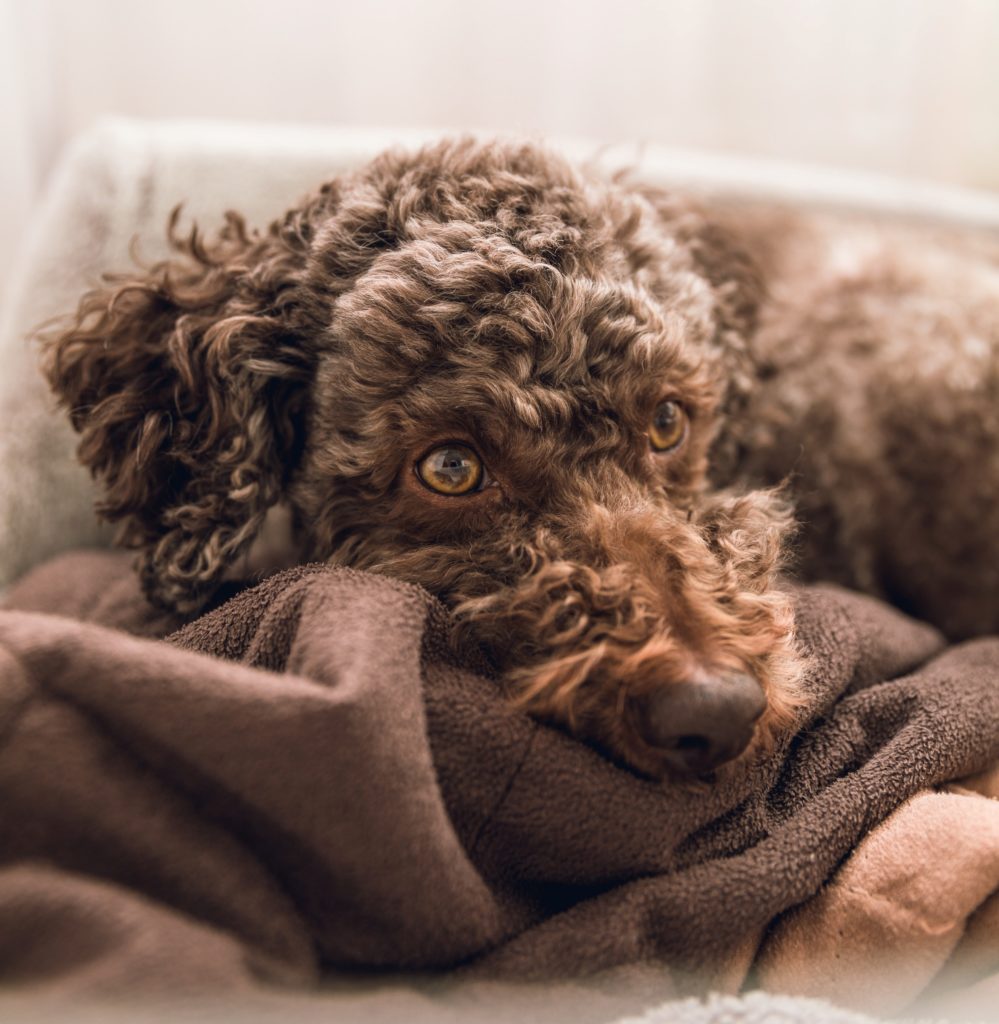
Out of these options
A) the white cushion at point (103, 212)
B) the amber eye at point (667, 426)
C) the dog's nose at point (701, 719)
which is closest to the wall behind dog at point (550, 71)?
the white cushion at point (103, 212)

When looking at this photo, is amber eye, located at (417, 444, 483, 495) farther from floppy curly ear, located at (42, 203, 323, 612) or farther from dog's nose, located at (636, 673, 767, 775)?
dog's nose, located at (636, 673, 767, 775)

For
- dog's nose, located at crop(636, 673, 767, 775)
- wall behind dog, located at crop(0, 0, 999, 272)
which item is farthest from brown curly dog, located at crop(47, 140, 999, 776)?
wall behind dog, located at crop(0, 0, 999, 272)

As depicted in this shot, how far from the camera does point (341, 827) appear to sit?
34.9 inches

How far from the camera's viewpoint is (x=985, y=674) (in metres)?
1.33

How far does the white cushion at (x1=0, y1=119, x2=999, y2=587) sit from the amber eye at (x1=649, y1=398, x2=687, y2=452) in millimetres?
773

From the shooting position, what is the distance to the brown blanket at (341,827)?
2.84 ft

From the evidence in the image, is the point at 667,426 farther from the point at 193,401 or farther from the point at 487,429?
the point at 193,401

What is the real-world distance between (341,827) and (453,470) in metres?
0.48

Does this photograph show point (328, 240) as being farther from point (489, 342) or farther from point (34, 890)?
point (34, 890)

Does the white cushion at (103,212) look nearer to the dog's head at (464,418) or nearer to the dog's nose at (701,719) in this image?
the dog's head at (464,418)

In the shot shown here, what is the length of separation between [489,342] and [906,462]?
952 millimetres

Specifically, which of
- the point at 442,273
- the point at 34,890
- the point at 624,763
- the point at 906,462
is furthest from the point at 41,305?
the point at 906,462

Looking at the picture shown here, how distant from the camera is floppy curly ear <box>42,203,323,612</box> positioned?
1.27m

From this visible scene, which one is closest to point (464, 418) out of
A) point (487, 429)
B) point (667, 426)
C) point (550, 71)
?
point (487, 429)
